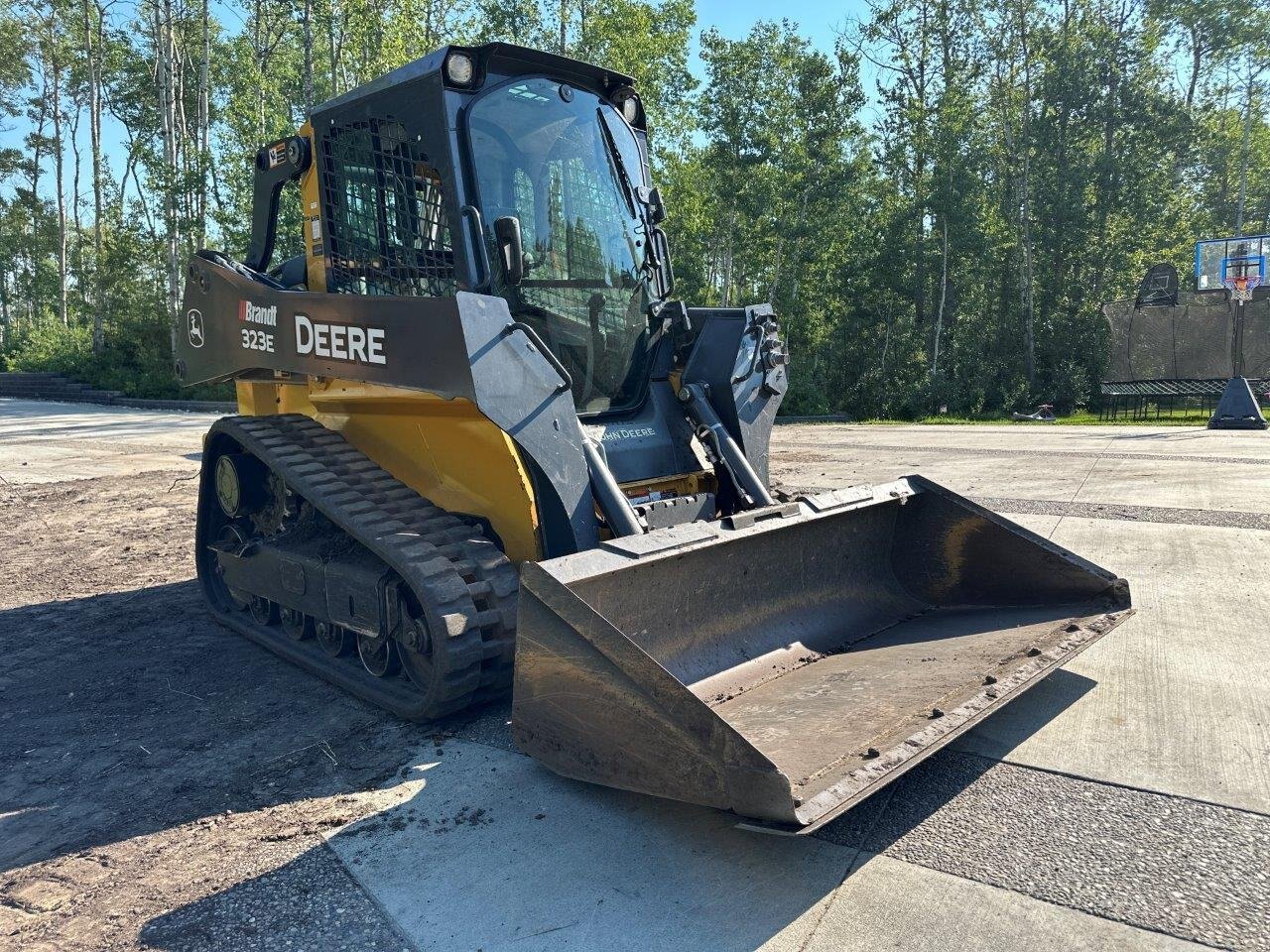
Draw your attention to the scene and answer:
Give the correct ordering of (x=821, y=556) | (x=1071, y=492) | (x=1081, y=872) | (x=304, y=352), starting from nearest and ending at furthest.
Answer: (x=1081, y=872) → (x=821, y=556) → (x=304, y=352) → (x=1071, y=492)

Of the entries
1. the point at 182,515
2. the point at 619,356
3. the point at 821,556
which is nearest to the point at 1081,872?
the point at 821,556

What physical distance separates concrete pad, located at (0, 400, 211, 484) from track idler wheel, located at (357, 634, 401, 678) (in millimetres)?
8563

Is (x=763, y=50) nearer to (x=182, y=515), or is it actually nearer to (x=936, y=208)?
(x=936, y=208)

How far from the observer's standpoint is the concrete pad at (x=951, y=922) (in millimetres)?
2260

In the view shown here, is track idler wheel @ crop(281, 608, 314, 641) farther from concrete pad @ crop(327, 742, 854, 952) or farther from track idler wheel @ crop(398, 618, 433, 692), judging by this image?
concrete pad @ crop(327, 742, 854, 952)

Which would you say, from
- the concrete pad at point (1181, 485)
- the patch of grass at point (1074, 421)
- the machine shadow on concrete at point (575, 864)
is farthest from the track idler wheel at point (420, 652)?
the patch of grass at point (1074, 421)

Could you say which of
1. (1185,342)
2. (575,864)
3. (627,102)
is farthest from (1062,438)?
(575,864)

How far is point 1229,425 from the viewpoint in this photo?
15242 mm

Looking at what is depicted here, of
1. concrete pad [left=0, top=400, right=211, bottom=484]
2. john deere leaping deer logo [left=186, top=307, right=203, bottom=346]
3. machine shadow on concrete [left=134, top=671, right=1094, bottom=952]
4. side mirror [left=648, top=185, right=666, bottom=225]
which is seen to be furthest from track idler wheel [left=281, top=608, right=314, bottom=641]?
concrete pad [left=0, top=400, right=211, bottom=484]

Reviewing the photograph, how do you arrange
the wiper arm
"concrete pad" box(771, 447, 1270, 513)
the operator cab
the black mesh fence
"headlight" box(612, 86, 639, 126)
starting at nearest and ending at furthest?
the operator cab
the wiper arm
"headlight" box(612, 86, 639, 126)
"concrete pad" box(771, 447, 1270, 513)
the black mesh fence

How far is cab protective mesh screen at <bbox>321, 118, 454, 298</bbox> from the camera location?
425 centimetres

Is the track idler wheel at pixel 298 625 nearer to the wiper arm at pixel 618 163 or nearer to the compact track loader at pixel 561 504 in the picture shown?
the compact track loader at pixel 561 504

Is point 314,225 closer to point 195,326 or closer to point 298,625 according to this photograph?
point 195,326

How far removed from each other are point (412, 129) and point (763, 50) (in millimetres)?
23097
